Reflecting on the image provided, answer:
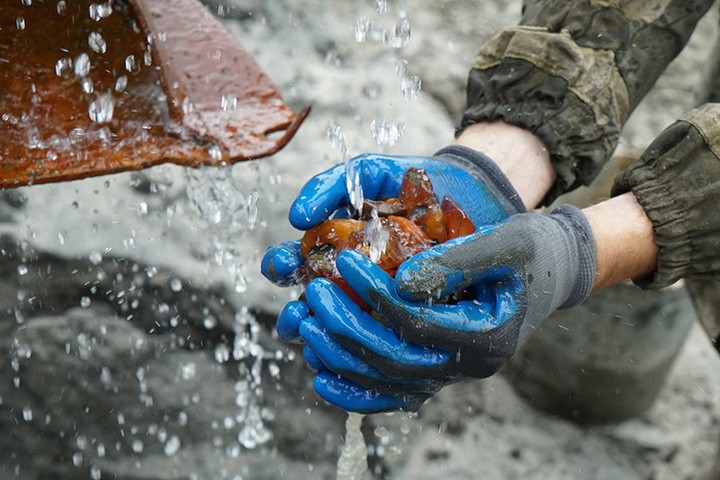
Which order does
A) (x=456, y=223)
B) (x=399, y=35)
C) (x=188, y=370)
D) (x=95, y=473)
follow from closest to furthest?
(x=456, y=223) → (x=95, y=473) → (x=188, y=370) → (x=399, y=35)

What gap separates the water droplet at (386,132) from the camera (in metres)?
2.70

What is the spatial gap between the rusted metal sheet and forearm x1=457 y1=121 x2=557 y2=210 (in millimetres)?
437

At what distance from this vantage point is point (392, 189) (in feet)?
5.46

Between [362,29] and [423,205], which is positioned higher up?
[423,205]

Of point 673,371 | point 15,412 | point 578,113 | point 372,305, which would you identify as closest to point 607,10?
point 578,113

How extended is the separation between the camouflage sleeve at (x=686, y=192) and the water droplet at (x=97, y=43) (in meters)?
1.18

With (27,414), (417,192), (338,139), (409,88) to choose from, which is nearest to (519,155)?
(417,192)

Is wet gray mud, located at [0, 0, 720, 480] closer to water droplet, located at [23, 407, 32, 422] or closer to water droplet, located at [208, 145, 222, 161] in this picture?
water droplet, located at [23, 407, 32, 422]

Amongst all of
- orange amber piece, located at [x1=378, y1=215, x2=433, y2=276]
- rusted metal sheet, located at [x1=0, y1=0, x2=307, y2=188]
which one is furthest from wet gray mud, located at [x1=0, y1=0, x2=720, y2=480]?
orange amber piece, located at [x1=378, y1=215, x2=433, y2=276]

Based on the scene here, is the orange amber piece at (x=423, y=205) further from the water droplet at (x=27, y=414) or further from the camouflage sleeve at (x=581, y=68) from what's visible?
the water droplet at (x=27, y=414)

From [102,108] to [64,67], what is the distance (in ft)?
0.41

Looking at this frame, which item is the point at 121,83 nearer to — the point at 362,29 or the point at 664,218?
the point at 664,218

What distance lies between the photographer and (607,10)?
192 centimetres

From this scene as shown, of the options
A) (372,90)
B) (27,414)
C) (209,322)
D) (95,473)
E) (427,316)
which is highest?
(427,316)
